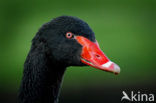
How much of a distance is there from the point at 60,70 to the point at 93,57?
21.0 inches

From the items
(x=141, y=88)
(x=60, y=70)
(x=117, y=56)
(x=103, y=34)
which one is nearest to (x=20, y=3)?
(x=103, y=34)

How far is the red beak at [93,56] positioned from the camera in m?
3.33

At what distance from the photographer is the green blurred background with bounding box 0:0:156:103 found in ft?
28.0

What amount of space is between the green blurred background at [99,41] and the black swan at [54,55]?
3909mm

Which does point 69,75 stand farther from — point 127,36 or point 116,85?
point 127,36

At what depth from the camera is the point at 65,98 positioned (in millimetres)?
7883

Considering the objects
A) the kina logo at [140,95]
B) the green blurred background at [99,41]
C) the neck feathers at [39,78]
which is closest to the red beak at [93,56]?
the neck feathers at [39,78]

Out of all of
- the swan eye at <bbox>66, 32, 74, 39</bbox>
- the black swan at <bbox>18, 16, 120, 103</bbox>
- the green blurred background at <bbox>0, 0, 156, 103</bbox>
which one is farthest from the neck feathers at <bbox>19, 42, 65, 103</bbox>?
the green blurred background at <bbox>0, 0, 156, 103</bbox>

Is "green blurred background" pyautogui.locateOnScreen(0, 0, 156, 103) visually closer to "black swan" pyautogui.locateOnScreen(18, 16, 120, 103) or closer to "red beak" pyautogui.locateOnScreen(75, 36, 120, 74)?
"black swan" pyautogui.locateOnScreen(18, 16, 120, 103)

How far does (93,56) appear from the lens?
3.43 m

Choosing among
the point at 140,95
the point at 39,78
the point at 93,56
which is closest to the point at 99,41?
the point at 140,95

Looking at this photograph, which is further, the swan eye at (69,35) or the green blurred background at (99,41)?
the green blurred background at (99,41)

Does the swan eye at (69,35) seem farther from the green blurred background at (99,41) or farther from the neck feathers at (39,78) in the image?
the green blurred background at (99,41)

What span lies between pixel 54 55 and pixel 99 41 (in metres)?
6.99
